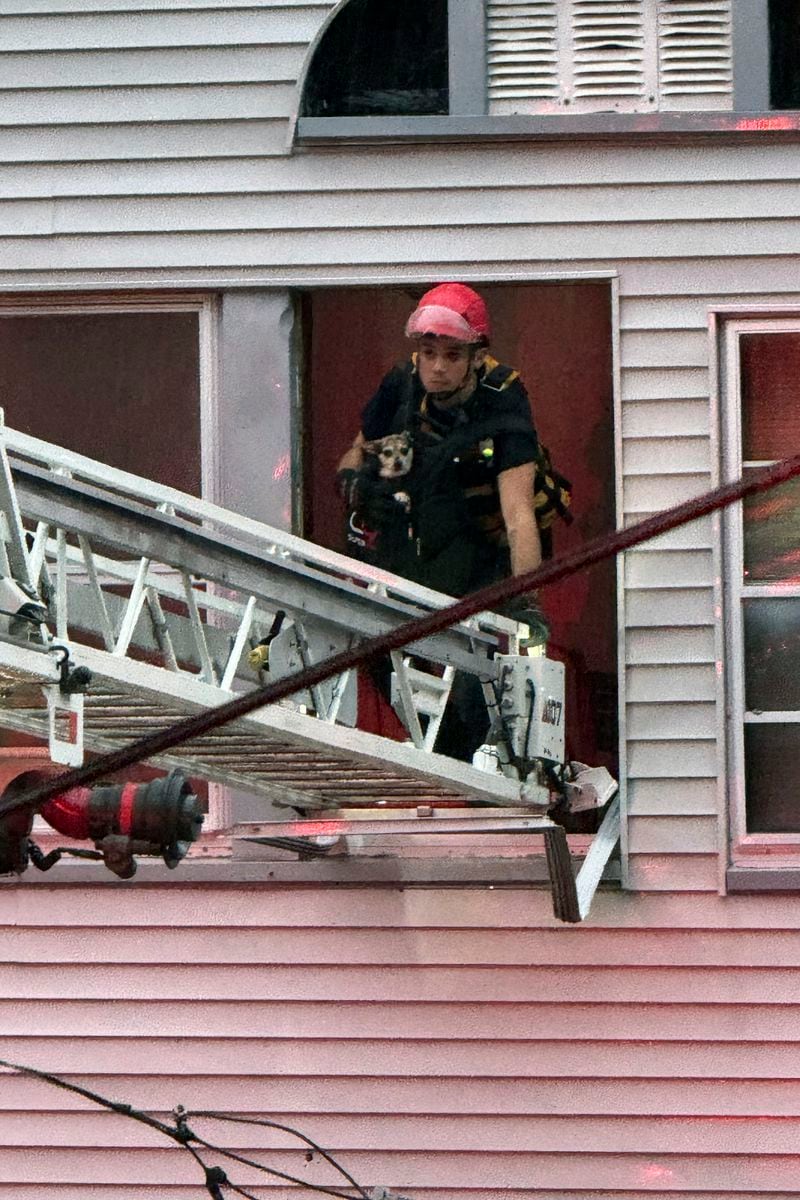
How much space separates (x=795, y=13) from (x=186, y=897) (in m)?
3.87

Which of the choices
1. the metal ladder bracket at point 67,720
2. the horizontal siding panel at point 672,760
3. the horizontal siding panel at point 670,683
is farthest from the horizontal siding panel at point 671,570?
the metal ladder bracket at point 67,720

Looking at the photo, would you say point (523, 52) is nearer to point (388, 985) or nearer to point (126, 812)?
point (388, 985)

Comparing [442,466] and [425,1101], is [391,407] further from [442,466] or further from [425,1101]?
[425,1101]

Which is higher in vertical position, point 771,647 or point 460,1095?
point 771,647

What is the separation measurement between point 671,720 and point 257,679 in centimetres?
163

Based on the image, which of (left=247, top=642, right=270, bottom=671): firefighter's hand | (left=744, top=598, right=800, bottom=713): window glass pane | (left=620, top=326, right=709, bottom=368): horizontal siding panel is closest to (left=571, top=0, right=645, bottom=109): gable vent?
(left=620, top=326, right=709, bottom=368): horizontal siding panel

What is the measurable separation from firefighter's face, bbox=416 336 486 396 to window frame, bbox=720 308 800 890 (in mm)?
895

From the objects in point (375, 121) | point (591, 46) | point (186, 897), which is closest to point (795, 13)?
point (591, 46)

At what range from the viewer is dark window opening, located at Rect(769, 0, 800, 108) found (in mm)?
7695

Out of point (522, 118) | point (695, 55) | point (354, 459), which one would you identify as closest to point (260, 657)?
point (354, 459)

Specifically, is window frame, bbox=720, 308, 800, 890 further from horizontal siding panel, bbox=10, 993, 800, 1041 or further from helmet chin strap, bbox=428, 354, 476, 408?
helmet chin strap, bbox=428, 354, 476, 408

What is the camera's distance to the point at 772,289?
24.5ft

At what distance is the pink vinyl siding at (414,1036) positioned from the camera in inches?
283

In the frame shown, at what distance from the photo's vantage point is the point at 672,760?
7367mm
